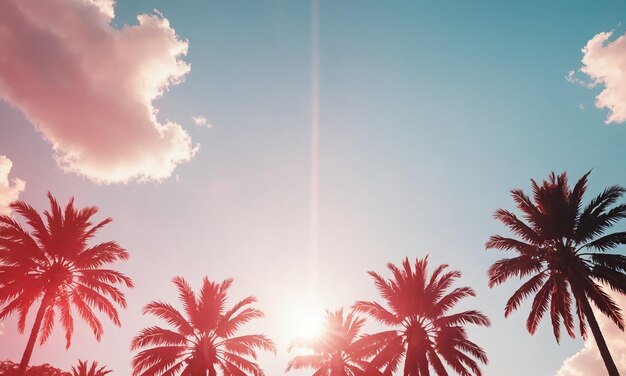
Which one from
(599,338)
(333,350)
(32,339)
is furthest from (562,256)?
(32,339)

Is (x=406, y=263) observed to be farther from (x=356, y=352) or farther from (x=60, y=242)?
(x=60, y=242)

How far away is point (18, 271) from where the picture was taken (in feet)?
64.3

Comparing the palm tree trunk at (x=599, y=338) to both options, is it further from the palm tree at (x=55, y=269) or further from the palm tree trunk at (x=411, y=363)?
the palm tree at (x=55, y=269)

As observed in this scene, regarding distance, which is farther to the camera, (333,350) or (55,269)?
(333,350)

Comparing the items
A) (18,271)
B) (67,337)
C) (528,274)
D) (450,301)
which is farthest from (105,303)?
(528,274)

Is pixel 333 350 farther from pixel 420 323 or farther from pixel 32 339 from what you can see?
pixel 32 339

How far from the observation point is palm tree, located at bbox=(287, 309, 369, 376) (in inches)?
1137

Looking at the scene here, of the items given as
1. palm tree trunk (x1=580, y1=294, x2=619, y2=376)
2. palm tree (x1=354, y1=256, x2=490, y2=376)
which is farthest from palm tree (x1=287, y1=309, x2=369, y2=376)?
palm tree trunk (x1=580, y1=294, x2=619, y2=376)

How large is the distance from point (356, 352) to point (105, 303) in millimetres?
14393

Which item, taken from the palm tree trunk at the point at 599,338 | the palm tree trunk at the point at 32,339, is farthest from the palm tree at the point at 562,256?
the palm tree trunk at the point at 32,339

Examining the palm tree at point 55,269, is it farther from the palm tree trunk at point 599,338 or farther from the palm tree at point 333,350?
the palm tree trunk at point 599,338

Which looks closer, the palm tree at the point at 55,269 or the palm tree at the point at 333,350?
the palm tree at the point at 55,269

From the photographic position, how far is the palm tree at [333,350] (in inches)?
1137

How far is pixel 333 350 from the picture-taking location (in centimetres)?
2988
